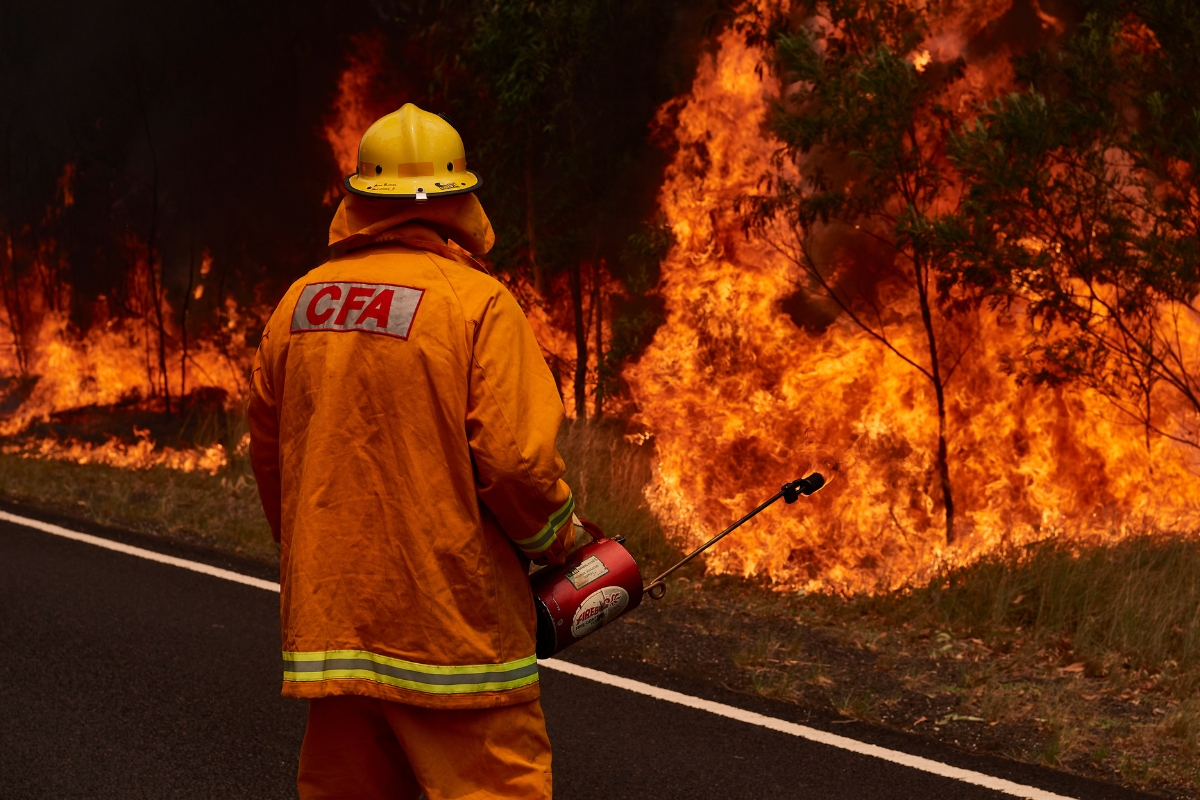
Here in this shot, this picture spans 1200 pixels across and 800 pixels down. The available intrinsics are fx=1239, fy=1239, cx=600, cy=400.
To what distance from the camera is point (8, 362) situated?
1630 centimetres

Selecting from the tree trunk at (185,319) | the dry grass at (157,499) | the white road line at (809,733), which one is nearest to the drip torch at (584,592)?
the white road line at (809,733)

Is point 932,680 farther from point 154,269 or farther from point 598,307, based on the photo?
point 154,269

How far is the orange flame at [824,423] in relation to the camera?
9.05m

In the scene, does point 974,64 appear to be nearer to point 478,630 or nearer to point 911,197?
point 911,197

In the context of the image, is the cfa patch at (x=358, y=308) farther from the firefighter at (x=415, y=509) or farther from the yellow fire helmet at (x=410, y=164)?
the yellow fire helmet at (x=410, y=164)

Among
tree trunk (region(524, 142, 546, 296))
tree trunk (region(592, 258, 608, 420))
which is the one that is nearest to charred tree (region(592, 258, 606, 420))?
tree trunk (region(592, 258, 608, 420))

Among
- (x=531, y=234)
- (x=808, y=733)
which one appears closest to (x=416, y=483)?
(x=808, y=733)

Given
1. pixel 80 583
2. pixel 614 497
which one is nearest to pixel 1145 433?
pixel 614 497

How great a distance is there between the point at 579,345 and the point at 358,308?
975cm

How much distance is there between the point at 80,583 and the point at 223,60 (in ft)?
33.3

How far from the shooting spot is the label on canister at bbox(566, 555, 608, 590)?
9.38 feet

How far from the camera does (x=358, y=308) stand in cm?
255

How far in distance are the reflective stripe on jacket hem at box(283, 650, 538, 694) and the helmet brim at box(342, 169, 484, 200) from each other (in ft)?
3.12

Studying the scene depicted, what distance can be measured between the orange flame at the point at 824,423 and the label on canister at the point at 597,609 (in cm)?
531
